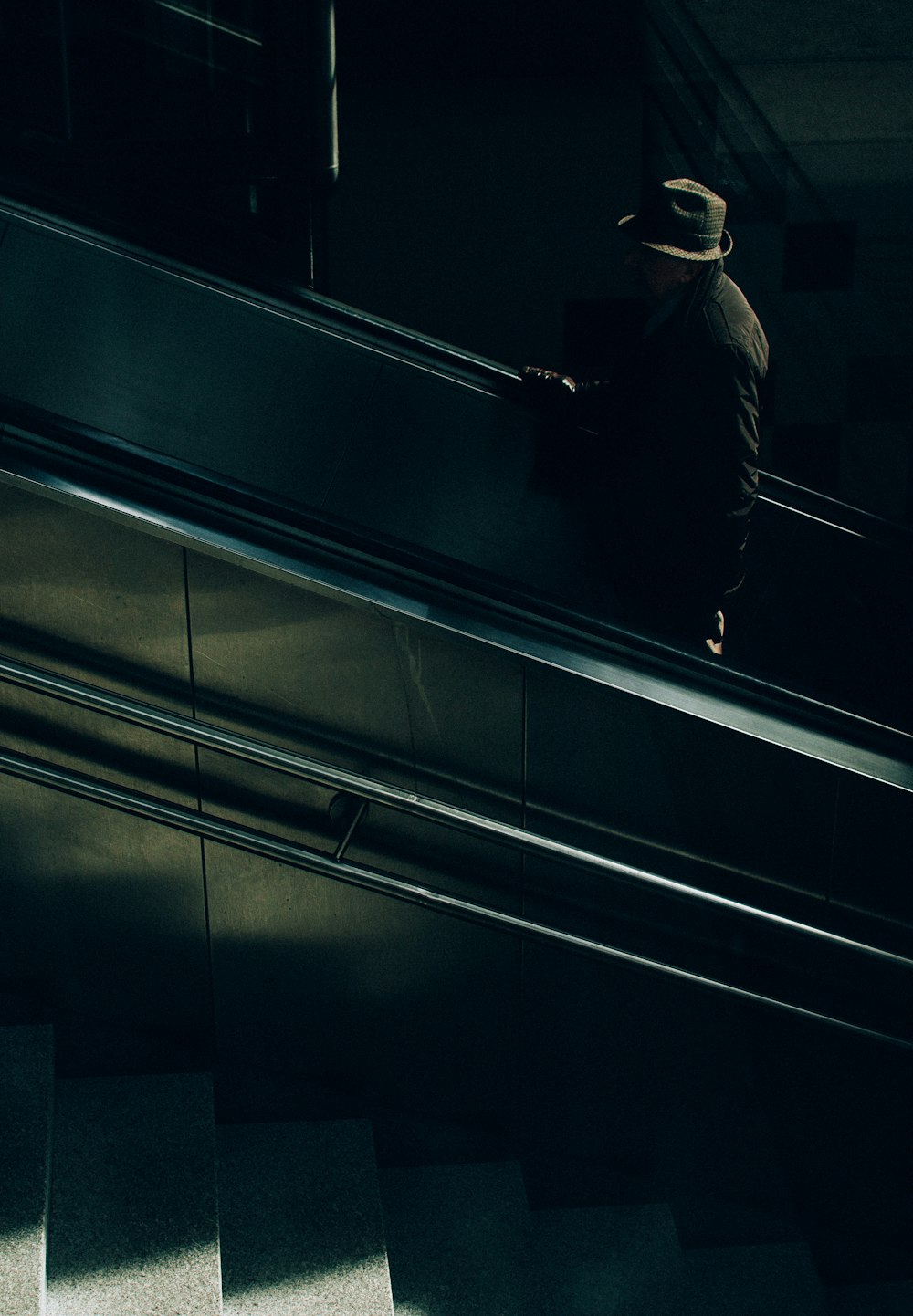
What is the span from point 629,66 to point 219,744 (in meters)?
3.99

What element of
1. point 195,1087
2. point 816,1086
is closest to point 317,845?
point 195,1087

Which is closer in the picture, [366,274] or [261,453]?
[261,453]

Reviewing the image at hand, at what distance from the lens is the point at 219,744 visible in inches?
73.9

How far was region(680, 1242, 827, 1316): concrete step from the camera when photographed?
8.39 ft

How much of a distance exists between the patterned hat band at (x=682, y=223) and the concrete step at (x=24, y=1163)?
2034 millimetres

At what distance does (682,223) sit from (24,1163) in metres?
2.21

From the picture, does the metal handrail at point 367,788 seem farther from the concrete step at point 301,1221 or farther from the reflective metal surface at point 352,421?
the reflective metal surface at point 352,421

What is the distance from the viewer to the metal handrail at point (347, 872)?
6.41 ft

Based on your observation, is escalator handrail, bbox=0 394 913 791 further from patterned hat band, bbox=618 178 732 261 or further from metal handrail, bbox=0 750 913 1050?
patterned hat band, bbox=618 178 732 261

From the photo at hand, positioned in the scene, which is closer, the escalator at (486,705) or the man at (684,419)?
the escalator at (486,705)

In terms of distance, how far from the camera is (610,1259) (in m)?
2.54

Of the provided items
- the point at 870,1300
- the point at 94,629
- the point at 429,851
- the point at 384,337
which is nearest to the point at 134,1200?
the point at 429,851

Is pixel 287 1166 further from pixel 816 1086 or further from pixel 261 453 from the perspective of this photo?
pixel 261 453

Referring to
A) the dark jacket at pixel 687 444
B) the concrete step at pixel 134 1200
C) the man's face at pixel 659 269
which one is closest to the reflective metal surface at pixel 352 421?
the dark jacket at pixel 687 444
